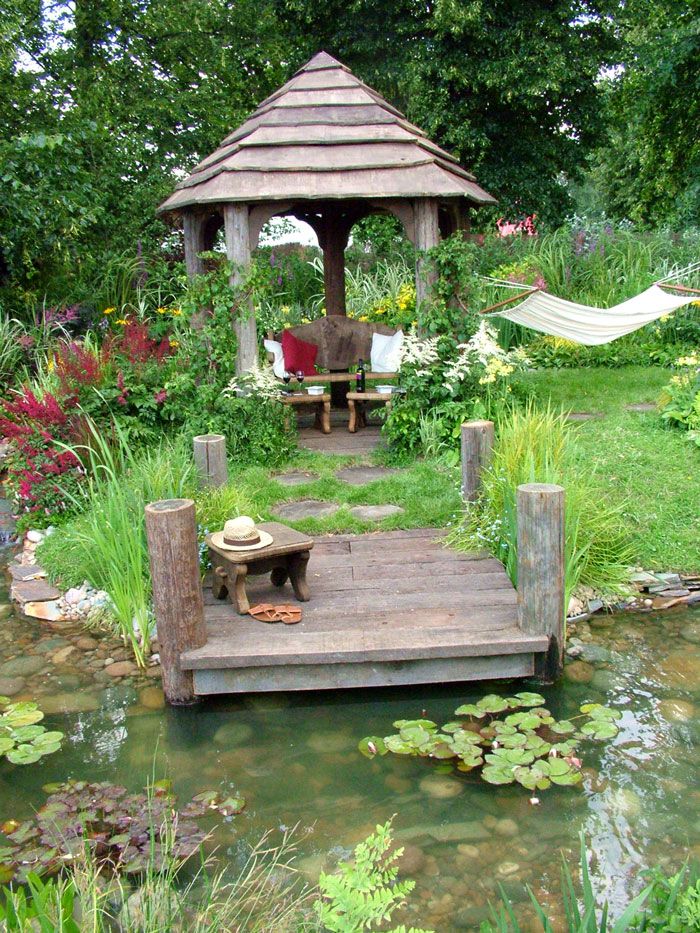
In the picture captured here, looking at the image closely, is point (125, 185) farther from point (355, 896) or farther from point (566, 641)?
point (355, 896)

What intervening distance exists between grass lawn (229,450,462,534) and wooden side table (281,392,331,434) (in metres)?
1.00

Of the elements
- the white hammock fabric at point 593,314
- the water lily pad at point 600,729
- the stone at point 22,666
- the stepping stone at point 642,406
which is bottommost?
the stone at point 22,666

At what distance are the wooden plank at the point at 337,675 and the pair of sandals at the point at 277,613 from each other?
12.1 inches

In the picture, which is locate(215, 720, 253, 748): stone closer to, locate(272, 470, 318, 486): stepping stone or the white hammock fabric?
locate(272, 470, 318, 486): stepping stone

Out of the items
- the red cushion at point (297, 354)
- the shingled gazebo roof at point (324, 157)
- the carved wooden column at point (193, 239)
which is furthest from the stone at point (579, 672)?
the carved wooden column at point (193, 239)

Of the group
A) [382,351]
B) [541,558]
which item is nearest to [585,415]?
[382,351]

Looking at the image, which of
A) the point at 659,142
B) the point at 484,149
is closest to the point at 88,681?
the point at 484,149

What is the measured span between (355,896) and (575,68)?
1377 centimetres

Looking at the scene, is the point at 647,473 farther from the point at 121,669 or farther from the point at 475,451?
the point at 121,669

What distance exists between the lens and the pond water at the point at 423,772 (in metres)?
3.21

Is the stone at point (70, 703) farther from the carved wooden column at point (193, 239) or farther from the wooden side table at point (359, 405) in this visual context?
the carved wooden column at point (193, 239)

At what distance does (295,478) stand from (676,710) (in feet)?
11.8

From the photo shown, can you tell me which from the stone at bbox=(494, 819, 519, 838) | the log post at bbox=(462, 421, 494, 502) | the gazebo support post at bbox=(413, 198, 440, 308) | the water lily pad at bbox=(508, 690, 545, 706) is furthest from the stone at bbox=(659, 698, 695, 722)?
the gazebo support post at bbox=(413, 198, 440, 308)

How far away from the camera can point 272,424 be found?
7461mm
